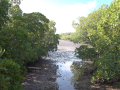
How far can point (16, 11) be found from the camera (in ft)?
48.4

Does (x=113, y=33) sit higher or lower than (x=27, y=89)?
higher

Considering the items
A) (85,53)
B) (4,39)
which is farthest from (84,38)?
(4,39)

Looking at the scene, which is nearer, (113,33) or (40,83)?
(113,33)

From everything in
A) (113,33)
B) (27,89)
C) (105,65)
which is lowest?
(27,89)

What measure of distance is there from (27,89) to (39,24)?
362 inches

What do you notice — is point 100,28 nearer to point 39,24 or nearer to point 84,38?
point 39,24

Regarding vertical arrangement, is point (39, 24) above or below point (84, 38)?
above

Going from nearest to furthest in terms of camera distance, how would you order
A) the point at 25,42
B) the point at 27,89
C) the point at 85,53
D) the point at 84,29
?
the point at 25,42 < the point at 27,89 < the point at 85,53 < the point at 84,29

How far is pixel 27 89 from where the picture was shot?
9.15 metres

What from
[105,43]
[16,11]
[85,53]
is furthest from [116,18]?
[16,11]

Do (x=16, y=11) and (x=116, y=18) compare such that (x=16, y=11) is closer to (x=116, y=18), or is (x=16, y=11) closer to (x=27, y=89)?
(x=27, y=89)

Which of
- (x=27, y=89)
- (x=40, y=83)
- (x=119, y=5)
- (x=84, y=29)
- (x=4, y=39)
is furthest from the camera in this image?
(x=84, y=29)

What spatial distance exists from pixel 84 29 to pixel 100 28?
39.3 feet

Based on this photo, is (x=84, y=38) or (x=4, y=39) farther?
(x=84, y=38)
